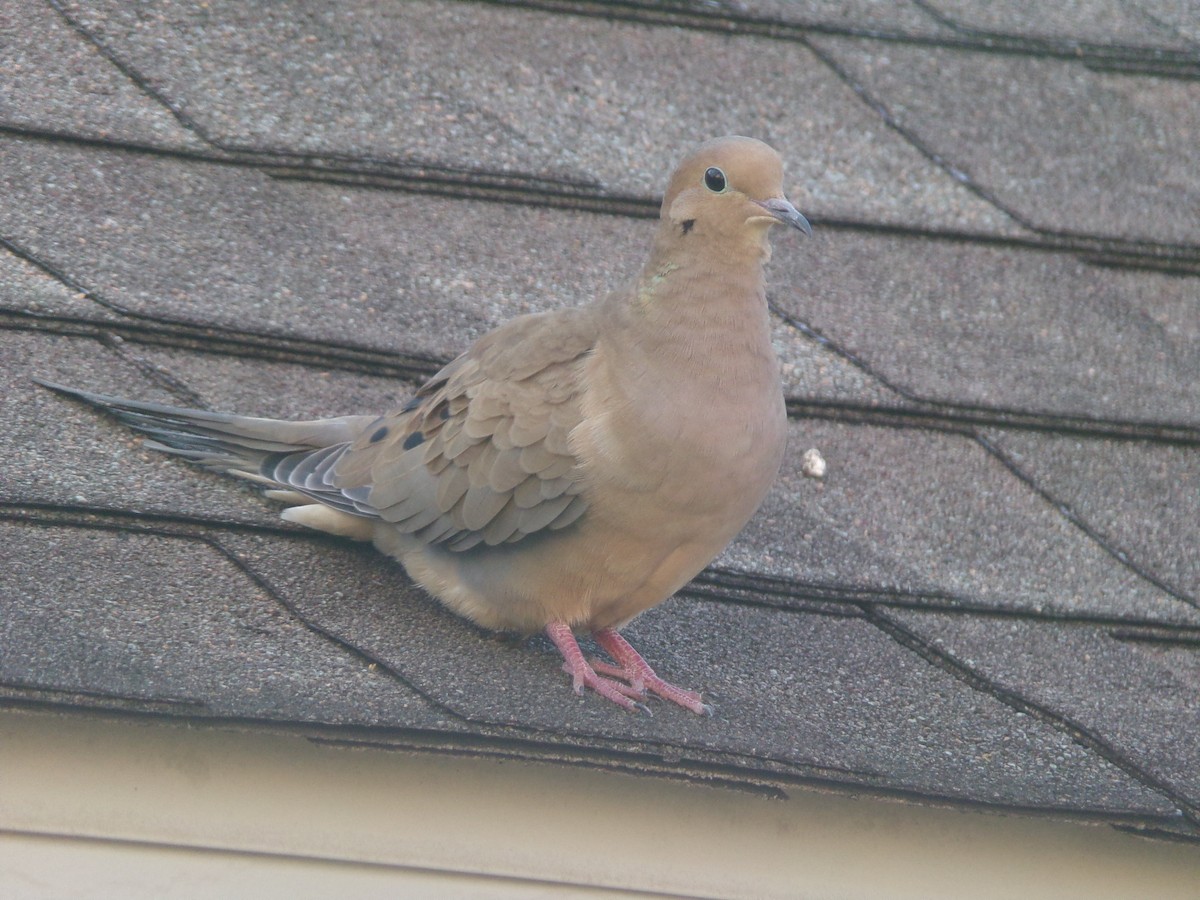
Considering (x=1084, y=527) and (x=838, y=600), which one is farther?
(x=1084, y=527)

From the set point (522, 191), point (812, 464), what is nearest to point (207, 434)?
point (522, 191)

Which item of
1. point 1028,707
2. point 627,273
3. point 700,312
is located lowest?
point 1028,707

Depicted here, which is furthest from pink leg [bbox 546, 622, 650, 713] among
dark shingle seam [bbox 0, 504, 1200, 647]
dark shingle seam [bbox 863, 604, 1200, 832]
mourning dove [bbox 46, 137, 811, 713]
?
dark shingle seam [bbox 863, 604, 1200, 832]

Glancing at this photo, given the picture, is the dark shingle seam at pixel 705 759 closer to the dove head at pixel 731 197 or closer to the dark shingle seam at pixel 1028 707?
the dark shingle seam at pixel 1028 707

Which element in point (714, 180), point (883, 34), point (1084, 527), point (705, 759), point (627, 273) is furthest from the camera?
point (883, 34)

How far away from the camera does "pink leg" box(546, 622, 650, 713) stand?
2.12m

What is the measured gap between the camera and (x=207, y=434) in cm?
239

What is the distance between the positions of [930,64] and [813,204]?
0.49 m

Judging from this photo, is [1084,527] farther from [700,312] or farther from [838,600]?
[700,312]

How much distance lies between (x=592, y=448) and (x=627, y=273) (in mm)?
621

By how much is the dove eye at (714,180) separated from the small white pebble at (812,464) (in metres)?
0.53

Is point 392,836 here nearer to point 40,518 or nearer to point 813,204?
point 40,518

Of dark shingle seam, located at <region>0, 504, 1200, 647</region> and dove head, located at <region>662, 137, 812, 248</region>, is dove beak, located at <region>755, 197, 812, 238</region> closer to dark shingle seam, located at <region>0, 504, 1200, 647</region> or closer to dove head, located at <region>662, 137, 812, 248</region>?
dove head, located at <region>662, 137, 812, 248</region>

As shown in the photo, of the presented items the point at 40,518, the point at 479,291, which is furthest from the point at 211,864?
the point at 479,291
